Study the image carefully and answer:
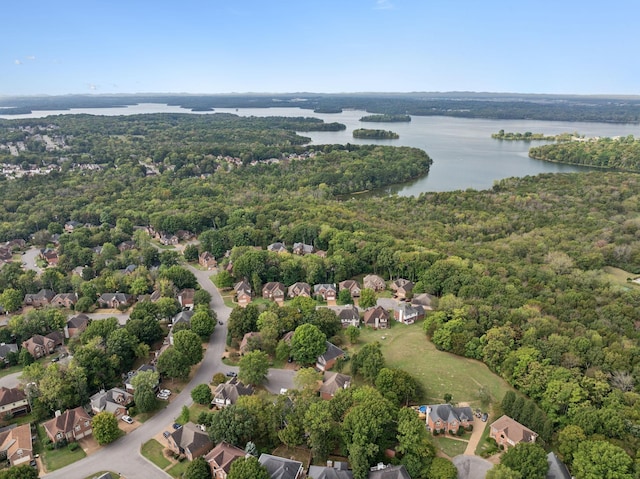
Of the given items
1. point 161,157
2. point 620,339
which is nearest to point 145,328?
point 620,339

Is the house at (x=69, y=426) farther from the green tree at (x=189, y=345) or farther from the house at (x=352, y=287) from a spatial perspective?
the house at (x=352, y=287)

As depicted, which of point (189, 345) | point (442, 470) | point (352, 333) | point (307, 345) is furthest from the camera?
point (352, 333)

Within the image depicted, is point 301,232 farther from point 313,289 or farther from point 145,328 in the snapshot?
point 145,328

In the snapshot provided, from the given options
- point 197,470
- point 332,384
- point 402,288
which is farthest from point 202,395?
point 402,288

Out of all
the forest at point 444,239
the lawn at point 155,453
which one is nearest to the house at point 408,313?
the forest at point 444,239

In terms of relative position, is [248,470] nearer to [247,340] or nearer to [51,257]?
[247,340]

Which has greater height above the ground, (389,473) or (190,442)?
(389,473)
